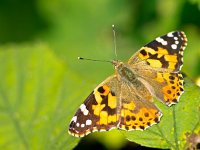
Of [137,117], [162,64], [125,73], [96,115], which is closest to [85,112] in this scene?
[96,115]

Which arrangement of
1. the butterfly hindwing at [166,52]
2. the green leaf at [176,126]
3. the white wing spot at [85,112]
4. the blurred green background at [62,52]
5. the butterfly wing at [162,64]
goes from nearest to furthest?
the green leaf at [176,126] < the white wing spot at [85,112] < the butterfly wing at [162,64] < the butterfly hindwing at [166,52] < the blurred green background at [62,52]

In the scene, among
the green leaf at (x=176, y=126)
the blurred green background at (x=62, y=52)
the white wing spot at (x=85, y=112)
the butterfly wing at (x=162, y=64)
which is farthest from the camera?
the blurred green background at (x=62, y=52)

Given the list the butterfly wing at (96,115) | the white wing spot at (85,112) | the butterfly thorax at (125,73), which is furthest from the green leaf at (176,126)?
the butterfly thorax at (125,73)

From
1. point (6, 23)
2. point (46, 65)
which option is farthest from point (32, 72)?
point (6, 23)

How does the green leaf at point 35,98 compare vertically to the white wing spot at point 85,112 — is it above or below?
below

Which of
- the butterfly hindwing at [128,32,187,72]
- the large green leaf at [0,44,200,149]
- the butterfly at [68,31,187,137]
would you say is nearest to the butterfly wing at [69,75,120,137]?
the butterfly at [68,31,187,137]

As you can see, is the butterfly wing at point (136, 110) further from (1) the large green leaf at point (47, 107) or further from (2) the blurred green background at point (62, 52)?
(2) the blurred green background at point (62, 52)
